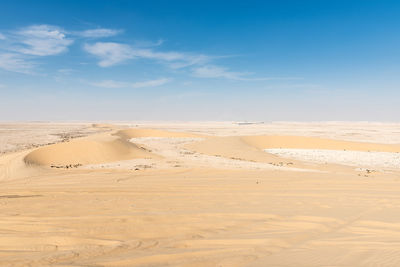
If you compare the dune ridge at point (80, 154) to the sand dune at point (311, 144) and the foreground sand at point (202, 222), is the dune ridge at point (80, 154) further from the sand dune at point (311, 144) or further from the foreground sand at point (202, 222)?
the sand dune at point (311, 144)

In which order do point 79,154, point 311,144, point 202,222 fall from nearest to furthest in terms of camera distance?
point 202,222, point 79,154, point 311,144

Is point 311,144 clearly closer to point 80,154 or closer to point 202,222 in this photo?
point 80,154

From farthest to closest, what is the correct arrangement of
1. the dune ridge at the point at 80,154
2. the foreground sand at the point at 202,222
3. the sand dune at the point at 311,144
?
the sand dune at the point at 311,144 < the dune ridge at the point at 80,154 < the foreground sand at the point at 202,222

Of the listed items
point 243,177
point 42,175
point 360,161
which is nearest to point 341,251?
point 243,177

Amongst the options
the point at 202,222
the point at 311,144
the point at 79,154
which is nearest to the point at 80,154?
the point at 79,154

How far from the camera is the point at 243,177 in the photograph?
973cm

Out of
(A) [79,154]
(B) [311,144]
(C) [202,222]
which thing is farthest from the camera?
(B) [311,144]

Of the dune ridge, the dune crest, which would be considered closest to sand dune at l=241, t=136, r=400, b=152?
the dune ridge

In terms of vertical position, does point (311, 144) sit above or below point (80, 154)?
above

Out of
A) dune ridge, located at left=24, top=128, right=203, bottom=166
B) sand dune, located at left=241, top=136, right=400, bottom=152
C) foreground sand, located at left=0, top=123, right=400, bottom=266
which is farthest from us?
sand dune, located at left=241, top=136, right=400, bottom=152

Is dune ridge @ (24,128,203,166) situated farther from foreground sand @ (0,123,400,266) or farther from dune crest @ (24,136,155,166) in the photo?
foreground sand @ (0,123,400,266)

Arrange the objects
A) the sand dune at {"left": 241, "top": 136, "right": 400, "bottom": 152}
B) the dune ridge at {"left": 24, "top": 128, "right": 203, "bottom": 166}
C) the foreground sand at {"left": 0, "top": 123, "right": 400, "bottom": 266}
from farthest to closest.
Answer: the sand dune at {"left": 241, "top": 136, "right": 400, "bottom": 152} → the dune ridge at {"left": 24, "top": 128, "right": 203, "bottom": 166} → the foreground sand at {"left": 0, "top": 123, "right": 400, "bottom": 266}

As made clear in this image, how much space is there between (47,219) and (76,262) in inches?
76.2

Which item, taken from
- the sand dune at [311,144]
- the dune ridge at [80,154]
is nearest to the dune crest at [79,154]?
the dune ridge at [80,154]
